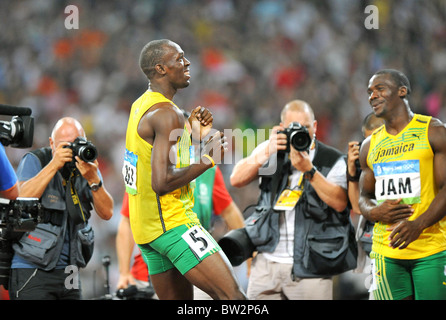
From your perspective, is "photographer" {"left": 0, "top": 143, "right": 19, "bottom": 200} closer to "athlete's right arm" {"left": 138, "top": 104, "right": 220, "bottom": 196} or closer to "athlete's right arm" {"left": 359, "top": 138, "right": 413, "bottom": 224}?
"athlete's right arm" {"left": 138, "top": 104, "right": 220, "bottom": 196}

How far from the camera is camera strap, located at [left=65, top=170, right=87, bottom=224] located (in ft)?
14.5

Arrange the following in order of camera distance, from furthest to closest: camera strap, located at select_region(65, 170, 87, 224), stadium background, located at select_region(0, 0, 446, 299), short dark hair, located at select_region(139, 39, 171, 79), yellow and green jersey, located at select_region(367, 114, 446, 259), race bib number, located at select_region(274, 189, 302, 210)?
stadium background, located at select_region(0, 0, 446, 299)
race bib number, located at select_region(274, 189, 302, 210)
camera strap, located at select_region(65, 170, 87, 224)
yellow and green jersey, located at select_region(367, 114, 446, 259)
short dark hair, located at select_region(139, 39, 171, 79)

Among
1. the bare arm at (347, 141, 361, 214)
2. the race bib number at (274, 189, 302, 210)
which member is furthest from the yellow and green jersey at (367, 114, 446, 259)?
→ the race bib number at (274, 189, 302, 210)

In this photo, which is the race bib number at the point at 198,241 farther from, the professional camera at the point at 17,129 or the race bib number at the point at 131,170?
the professional camera at the point at 17,129

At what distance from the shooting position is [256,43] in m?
9.65

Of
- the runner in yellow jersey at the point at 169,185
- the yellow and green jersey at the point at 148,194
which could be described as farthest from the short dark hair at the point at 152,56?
the yellow and green jersey at the point at 148,194

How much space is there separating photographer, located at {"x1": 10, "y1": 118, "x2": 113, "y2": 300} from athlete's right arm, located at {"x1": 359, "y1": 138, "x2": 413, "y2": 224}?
1830 millimetres

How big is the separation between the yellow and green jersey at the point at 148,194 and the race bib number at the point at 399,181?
1.29 m

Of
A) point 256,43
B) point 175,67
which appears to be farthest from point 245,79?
point 175,67

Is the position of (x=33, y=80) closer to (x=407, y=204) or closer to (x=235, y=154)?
(x=235, y=154)

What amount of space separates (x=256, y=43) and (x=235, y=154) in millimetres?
2835

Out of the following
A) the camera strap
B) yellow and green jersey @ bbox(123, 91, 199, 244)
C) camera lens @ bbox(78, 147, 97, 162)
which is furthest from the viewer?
the camera strap

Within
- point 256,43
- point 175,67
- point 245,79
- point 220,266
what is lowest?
point 220,266

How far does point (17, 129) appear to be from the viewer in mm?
3340
